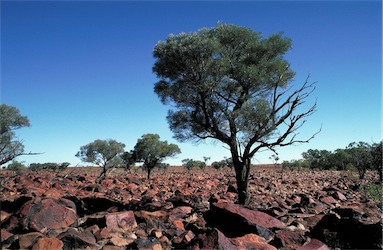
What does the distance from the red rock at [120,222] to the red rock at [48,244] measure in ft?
5.92

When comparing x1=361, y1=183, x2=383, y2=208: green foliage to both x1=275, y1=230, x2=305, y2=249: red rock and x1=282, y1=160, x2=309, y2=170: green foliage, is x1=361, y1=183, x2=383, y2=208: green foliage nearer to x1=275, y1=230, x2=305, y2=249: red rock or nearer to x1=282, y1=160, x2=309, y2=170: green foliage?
x1=275, y1=230, x2=305, y2=249: red rock

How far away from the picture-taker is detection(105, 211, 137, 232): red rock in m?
8.53

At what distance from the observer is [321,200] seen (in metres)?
14.5

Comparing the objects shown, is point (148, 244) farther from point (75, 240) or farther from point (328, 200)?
point (328, 200)

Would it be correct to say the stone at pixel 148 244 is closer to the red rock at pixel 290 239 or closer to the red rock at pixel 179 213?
the red rock at pixel 179 213

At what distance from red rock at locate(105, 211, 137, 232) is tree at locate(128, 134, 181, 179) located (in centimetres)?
2652

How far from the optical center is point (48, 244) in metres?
6.61

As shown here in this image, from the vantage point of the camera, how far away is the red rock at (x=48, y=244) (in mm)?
6534

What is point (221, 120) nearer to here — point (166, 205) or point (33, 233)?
point (166, 205)

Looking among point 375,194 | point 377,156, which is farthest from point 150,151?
point 375,194

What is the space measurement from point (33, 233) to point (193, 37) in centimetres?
827

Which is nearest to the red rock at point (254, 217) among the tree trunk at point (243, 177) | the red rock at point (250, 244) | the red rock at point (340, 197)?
the red rock at point (250, 244)

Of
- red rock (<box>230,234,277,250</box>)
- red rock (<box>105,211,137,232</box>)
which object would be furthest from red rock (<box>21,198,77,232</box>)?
red rock (<box>230,234,277,250</box>)

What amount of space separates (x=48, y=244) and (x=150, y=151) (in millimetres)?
29279
